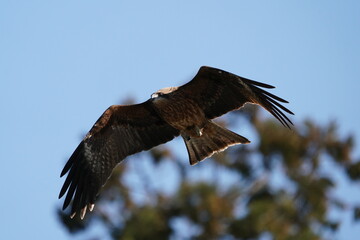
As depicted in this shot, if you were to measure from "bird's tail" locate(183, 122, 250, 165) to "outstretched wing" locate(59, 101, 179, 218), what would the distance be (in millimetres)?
325

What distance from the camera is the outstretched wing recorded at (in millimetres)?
11750

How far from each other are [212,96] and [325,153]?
9733mm

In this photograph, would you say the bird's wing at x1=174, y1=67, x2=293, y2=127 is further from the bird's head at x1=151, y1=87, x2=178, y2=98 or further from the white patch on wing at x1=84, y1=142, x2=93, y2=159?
the white patch on wing at x1=84, y1=142, x2=93, y2=159

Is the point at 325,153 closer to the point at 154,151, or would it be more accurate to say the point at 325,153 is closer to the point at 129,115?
the point at 154,151

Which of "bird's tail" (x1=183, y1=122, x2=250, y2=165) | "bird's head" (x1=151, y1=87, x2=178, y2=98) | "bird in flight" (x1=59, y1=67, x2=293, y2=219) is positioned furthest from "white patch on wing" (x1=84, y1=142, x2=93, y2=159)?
"bird's tail" (x1=183, y1=122, x2=250, y2=165)

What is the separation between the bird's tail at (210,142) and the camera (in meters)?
11.8

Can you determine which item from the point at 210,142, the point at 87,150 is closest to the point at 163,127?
the point at 210,142

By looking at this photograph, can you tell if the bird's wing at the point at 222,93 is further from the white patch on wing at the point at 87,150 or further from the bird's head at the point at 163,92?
the white patch on wing at the point at 87,150

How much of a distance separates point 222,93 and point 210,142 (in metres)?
0.75

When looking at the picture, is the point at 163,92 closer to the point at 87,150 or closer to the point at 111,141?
the point at 111,141

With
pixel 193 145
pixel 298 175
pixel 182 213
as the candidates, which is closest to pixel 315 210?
pixel 298 175

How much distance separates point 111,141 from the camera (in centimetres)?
1205

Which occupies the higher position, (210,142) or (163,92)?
(163,92)

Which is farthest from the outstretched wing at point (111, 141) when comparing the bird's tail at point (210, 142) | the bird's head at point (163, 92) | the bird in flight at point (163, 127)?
the bird's tail at point (210, 142)
